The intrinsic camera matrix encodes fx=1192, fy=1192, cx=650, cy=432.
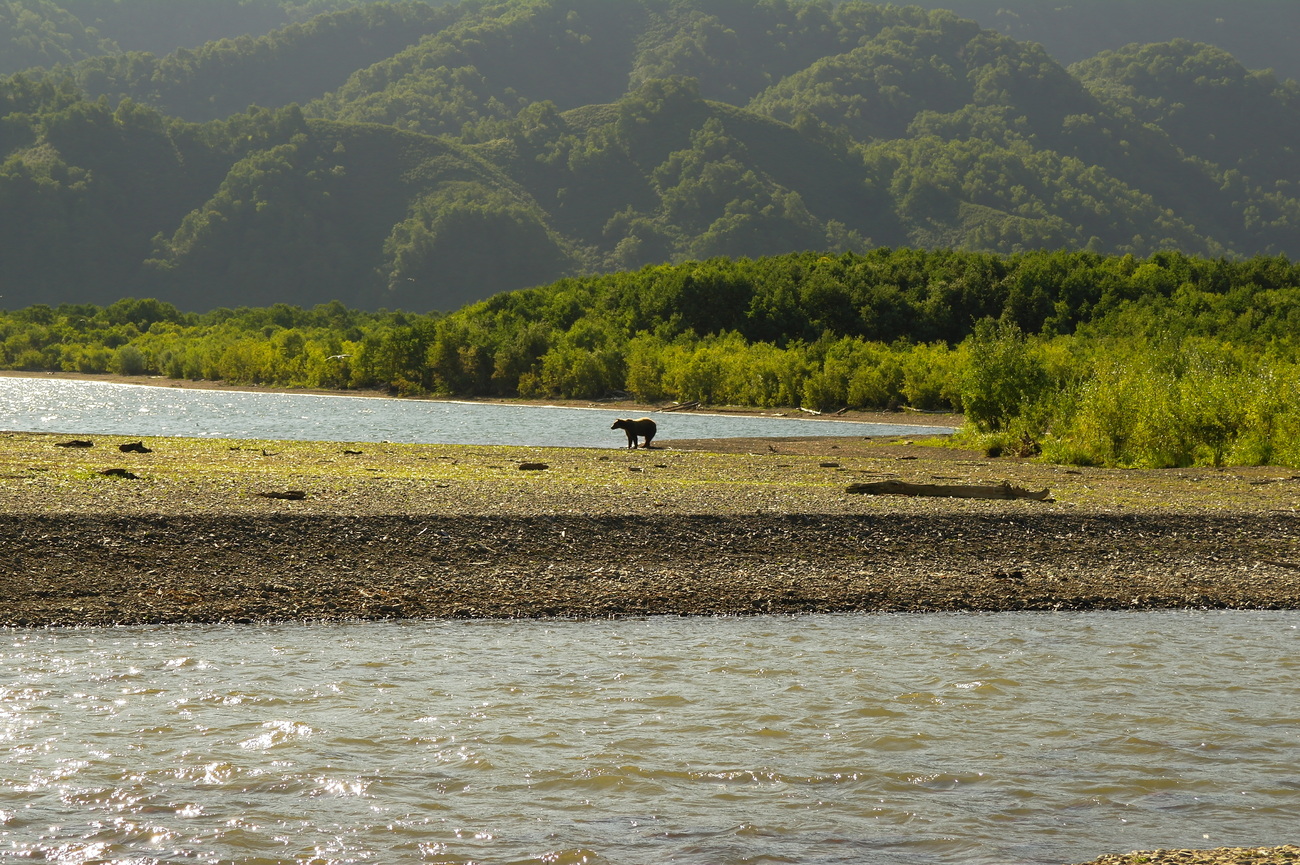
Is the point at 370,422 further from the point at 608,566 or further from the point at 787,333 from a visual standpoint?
the point at 787,333

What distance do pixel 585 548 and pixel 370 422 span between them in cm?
4669

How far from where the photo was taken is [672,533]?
1866 centimetres

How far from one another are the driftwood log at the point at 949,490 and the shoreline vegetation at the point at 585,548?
54 centimetres

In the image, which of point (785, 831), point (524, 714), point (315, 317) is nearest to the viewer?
point (785, 831)

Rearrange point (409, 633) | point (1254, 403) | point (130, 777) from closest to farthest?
1. point (130, 777)
2. point (409, 633)
3. point (1254, 403)

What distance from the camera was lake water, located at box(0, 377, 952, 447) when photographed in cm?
4847

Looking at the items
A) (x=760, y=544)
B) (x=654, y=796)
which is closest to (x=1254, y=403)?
(x=760, y=544)

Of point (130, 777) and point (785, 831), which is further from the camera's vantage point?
point (130, 777)

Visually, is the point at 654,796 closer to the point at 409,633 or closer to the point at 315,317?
the point at 409,633

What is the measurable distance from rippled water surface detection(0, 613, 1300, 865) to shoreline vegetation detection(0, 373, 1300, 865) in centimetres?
125

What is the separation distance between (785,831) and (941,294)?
312ft

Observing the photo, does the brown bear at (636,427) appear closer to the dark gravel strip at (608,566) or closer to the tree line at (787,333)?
the dark gravel strip at (608,566)

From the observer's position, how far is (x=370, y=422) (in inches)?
2454

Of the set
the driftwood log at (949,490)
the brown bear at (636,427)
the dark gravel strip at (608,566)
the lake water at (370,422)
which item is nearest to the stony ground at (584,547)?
the dark gravel strip at (608,566)
